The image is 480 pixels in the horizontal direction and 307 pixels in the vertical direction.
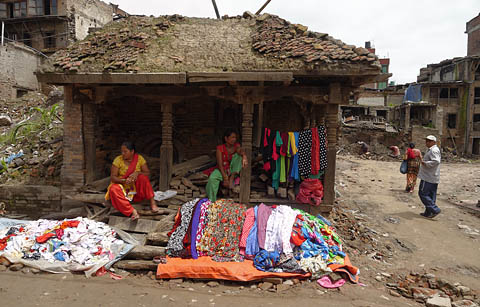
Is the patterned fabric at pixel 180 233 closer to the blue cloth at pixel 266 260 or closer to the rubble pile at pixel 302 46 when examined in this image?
the blue cloth at pixel 266 260

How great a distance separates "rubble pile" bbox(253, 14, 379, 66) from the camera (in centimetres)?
544

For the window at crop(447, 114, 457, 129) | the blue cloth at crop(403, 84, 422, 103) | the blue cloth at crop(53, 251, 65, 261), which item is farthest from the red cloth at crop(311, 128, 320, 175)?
the window at crop(447, 114, 457, 129)

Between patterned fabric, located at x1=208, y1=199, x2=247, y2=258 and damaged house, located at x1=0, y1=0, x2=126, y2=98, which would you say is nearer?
patterned fabric, located at x1=208, y1=199, x2=247, y2=258

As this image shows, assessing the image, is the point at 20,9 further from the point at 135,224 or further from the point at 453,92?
the point at 453,92

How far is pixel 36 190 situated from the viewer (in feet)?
23.4

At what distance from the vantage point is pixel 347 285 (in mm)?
4238

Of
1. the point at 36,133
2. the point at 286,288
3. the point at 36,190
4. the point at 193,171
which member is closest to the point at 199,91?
the point at 193,171

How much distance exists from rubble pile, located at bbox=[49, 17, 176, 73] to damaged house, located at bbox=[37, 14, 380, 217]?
0.8 inches

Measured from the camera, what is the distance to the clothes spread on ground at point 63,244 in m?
4.51

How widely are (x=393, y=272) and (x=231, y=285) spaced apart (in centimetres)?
270

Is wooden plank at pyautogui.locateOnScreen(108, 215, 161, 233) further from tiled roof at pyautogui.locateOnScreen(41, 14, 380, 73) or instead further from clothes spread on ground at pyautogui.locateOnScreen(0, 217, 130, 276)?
tiled roof at pyautogui.locateOnScreen(41, 14, 380, 73)

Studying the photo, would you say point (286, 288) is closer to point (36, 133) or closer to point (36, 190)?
point (36, 190)

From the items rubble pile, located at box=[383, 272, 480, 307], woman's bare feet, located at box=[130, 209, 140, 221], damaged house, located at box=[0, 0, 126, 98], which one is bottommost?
rubble pile, located at box=[383, 272, 480, 307]

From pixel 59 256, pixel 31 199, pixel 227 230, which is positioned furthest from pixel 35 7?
pixel 227 230
